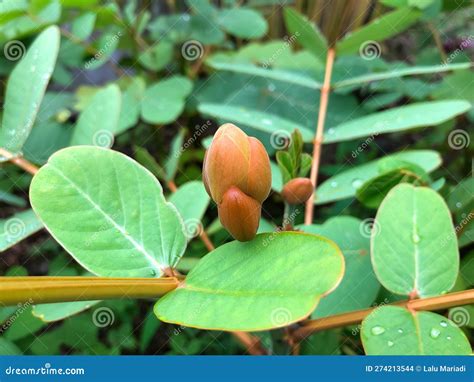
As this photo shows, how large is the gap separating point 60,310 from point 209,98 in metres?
0.64

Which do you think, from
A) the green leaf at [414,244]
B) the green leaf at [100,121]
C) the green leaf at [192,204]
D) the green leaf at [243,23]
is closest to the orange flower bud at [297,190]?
the green leaf at [414,244]

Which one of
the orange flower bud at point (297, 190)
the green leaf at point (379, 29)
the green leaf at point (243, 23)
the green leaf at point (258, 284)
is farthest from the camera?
the green leaf at point (243, 23)

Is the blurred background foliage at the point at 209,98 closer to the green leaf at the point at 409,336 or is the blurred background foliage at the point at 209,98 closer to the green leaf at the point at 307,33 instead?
the green leaf at the point at 307,33

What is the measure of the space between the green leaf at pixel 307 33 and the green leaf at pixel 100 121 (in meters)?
0.35

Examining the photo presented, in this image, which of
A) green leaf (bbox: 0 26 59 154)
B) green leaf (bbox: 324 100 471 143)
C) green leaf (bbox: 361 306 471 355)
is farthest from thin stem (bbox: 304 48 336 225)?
green leaf (bbox: 0 26 59 154)

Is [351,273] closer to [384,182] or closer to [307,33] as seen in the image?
[384,182]

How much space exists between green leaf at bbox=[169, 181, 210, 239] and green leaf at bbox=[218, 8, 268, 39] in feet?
1.96

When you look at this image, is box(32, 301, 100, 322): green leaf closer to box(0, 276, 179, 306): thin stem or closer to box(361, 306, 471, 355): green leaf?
box(0, 276, 179, 306): thin stem

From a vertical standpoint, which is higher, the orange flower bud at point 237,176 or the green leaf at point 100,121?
the orange flower bud at point 237,176

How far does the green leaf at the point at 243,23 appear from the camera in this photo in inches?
47.4

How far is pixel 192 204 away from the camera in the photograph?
0.70 metres

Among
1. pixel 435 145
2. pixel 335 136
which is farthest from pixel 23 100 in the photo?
pixel 435 145

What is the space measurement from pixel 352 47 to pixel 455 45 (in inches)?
16.4

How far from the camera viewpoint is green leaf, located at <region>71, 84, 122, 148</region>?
0.74m
